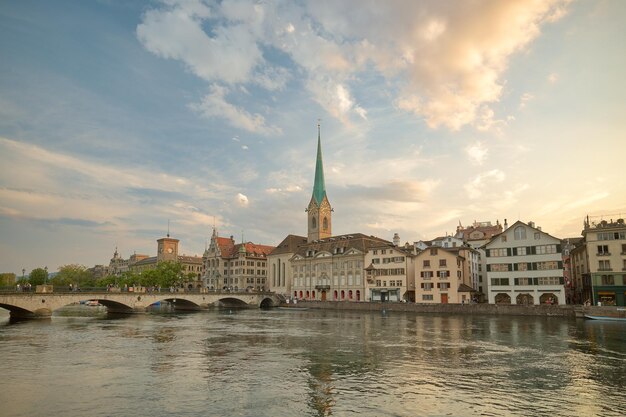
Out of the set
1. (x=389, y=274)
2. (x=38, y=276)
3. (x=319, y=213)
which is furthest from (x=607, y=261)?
(x=38, y=276)

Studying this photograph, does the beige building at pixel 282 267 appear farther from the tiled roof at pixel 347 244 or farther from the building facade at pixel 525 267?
the building facade at pixel 525 267

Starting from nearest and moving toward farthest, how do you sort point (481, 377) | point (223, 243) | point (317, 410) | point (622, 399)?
1. point (317, 410)
2. point (622, 399)
3. point (481, 377)
4. point (223, 243)

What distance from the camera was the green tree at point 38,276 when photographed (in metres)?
164

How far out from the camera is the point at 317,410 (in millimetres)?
19844

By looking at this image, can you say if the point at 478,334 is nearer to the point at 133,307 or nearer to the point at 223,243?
the point at 133,307

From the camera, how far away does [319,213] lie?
167250mm

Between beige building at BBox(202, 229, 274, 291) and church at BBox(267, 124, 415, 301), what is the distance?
12.0 meters

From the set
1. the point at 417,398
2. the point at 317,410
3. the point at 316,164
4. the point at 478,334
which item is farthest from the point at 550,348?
the point at 316,164

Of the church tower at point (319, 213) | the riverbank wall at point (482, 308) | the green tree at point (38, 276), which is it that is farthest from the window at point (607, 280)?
the green tree at point (38, 276)

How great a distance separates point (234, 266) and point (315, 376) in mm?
139650

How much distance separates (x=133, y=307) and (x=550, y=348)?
76.1m

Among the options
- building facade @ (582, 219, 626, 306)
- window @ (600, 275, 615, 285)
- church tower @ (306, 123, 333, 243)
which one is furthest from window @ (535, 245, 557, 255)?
church tower @ (306, 123, 333, 243)

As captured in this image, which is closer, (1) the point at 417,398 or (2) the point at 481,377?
(1) the point at 417,398

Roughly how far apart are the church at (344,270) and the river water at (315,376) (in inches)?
2376
